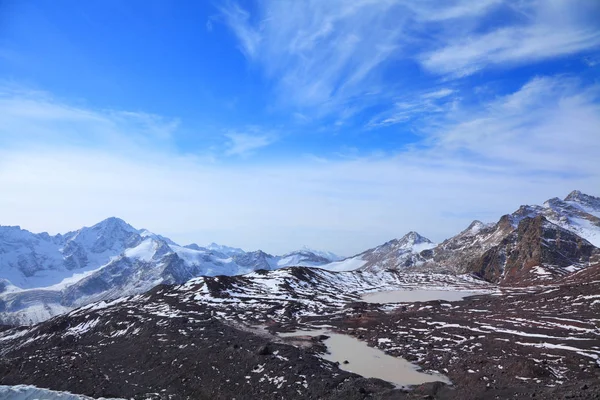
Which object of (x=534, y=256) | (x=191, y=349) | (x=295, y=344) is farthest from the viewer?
(x=534, y=256)

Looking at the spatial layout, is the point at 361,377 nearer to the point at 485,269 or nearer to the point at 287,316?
the point at 287,316

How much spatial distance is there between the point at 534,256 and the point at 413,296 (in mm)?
61685

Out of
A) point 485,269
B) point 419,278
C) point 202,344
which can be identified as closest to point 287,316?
point 202,344

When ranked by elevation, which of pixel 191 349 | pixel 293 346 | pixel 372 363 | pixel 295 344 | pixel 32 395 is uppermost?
pixel 293 346

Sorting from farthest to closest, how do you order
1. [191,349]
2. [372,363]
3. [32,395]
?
[191,349]
[372,363]
[32,395]

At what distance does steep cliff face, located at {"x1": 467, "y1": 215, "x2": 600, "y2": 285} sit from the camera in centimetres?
11669

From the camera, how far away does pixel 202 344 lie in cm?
4775

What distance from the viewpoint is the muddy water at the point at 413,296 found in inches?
3463

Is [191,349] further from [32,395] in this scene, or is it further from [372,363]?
[372,363]

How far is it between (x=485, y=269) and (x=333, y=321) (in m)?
107

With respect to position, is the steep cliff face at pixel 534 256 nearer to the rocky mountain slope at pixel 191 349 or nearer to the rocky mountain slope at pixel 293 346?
the rocky mountain slope at pixel 293 346

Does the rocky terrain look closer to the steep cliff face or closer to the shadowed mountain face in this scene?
the steep cliff face

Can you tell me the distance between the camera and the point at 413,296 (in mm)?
94438

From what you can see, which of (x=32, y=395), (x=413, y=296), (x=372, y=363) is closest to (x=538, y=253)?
(x=413, y=296)
